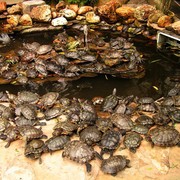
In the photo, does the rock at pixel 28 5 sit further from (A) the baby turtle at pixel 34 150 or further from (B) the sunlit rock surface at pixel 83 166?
(A) the baby turtle at pixel 34 150

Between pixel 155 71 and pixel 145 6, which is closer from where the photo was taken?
pixel 155 71

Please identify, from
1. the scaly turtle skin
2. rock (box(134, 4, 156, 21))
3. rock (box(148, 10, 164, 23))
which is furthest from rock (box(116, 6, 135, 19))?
the scaly turtle skin

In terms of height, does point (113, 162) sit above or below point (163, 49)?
above

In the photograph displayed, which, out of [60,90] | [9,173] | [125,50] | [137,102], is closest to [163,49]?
[125,50]

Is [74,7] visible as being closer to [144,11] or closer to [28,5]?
[28,5]

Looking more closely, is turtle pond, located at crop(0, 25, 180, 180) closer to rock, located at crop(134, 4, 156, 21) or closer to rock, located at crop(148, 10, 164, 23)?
rock, located at crop(148, 10, 164, 23)

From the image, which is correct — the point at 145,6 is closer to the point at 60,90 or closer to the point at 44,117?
the point at 60,90
